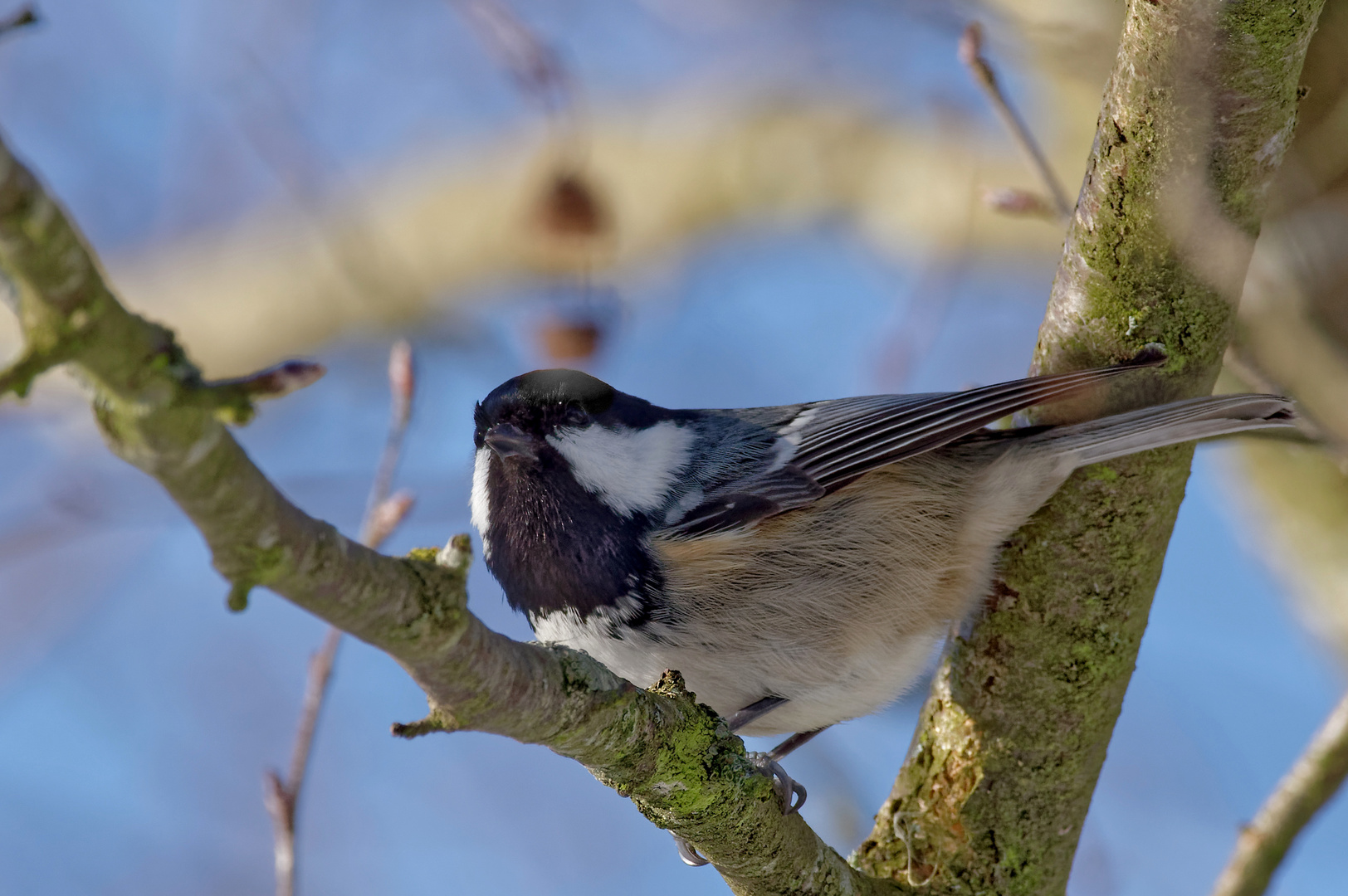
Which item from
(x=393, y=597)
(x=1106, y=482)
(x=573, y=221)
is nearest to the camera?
(x=393, y=597)

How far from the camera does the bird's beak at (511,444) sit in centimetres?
240

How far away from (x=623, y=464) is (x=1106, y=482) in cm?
100

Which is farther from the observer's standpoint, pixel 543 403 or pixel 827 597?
pixel 543 403

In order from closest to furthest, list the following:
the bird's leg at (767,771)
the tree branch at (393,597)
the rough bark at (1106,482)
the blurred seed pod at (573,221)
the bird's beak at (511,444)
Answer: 1. the tree branch at (393,597)
2. the rough bark at (1106,482)
3. the bird's leg at (767,771)
4. the bird's beak at (511,444)
5. the blurred seed pod at (573,221)

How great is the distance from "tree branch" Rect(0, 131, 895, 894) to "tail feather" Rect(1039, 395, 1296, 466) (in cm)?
88

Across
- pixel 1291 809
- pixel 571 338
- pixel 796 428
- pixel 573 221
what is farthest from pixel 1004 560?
pixel 573 221

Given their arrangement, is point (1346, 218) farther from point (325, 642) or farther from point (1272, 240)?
point (325, 642)

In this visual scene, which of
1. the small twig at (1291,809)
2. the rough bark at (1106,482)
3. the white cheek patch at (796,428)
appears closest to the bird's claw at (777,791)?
the rough bark at (1106,482)

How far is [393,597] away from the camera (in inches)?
50.5

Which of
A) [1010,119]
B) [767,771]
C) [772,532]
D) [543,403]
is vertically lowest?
[767,771]

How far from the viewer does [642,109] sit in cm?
566

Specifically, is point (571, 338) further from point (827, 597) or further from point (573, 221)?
point (827, 597)

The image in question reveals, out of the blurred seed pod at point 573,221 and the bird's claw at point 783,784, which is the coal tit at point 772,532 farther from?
the blurred seed pod at point 573,221

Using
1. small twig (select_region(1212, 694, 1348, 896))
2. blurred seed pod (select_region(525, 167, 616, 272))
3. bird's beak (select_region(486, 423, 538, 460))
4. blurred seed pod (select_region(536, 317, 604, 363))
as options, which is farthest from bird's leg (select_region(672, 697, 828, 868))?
blurred seed pod (select_region(525, 167, 616, 272))
